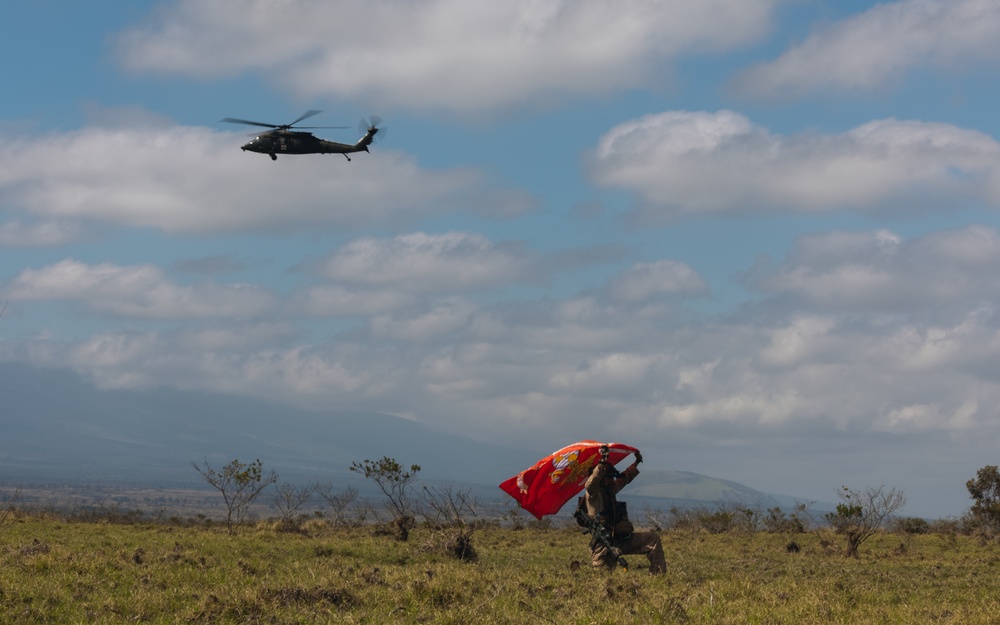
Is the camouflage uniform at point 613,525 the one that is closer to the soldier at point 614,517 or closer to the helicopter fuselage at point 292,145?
the soldier at point 614,517

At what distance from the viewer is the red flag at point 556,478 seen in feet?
65.8

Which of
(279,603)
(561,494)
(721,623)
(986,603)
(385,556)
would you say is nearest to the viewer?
(721,623)

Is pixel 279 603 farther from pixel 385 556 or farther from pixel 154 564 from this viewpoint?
pixel 385 556

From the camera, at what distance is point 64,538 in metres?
28.9

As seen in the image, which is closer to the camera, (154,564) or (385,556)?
(154,564)

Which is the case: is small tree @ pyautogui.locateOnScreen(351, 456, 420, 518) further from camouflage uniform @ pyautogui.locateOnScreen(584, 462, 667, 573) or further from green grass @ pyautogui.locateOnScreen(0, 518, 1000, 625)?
camouflage uniform @ pyautogui.locateOnScreen(584, 462, 667, 573)

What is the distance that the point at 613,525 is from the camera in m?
19.1

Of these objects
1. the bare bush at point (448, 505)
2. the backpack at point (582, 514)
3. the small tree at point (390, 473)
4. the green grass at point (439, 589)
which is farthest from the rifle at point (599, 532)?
the small tree at point (390, 473)

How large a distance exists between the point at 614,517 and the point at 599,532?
0.40 meters

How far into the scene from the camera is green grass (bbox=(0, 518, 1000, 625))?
1394cm

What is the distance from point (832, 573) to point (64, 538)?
1992 centimetres

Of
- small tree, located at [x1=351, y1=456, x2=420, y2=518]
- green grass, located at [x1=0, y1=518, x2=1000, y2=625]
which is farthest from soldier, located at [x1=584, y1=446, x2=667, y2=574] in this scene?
small tree, located at [x1=351, y1=456, x2=420, y2=518]

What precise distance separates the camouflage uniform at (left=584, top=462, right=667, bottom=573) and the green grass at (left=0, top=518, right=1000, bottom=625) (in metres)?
0.49

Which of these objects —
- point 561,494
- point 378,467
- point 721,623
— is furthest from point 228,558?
point 378,467
